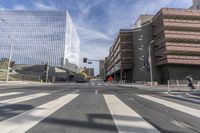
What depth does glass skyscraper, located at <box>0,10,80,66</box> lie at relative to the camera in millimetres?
103250

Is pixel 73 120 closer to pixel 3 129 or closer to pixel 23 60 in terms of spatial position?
pixel 3 129

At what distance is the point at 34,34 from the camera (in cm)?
10625

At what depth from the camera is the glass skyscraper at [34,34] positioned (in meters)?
103

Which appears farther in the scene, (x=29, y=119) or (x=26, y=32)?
(x=26, y=32)

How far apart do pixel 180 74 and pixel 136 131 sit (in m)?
49.7

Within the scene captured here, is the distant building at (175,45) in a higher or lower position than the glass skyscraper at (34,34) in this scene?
lower

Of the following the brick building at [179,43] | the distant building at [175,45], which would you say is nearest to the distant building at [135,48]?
the distant building at [175,45]

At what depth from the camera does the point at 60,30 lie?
103 m

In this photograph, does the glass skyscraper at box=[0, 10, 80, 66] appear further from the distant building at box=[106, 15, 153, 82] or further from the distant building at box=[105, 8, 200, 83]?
the distant building at box=[105, 8, 200, 83]

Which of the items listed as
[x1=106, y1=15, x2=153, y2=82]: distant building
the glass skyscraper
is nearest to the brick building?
[x1=106, y1=15, x2=153, y2=82]: distant building

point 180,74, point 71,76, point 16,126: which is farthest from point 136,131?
point 71,76

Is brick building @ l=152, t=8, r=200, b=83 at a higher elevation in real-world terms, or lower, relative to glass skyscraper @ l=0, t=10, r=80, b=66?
lower

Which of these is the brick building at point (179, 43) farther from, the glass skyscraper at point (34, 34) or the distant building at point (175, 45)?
the glass skyscraper at point (34, 34)

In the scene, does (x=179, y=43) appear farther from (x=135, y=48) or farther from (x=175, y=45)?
(x=135, y=48)
